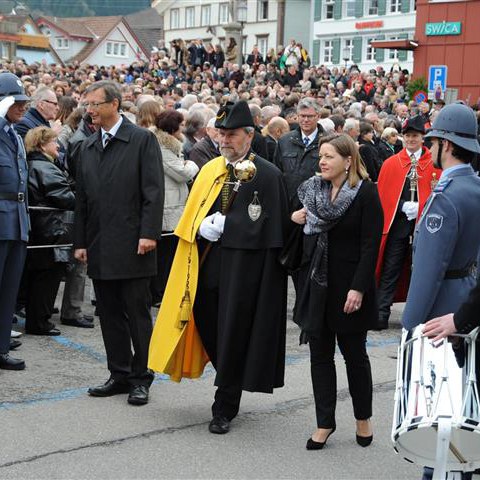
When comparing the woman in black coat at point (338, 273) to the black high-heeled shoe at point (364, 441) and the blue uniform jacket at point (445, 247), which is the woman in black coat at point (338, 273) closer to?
the black high-heeled shoe at point (364, 441)

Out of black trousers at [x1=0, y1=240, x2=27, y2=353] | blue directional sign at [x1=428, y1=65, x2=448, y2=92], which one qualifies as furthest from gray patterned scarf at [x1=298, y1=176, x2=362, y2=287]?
blue directional sign at [x1=428, y1=65, x2=448, y2=92]

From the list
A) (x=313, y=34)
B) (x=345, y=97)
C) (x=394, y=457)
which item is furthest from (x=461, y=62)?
(x=394, y=457)

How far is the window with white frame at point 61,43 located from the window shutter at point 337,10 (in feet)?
132

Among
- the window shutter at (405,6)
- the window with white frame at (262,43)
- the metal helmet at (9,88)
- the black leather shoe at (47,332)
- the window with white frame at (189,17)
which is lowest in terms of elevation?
the black leather shoe at (47,332)

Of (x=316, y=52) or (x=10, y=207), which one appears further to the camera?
(x=316, y=52)

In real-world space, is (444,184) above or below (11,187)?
above

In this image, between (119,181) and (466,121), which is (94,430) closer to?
(119,181)

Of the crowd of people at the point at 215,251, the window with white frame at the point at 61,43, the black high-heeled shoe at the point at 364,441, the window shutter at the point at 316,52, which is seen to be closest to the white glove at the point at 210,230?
the crowd of people at the point at 215,251

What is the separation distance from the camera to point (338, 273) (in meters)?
5.59

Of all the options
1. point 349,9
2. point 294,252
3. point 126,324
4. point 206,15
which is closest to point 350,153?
point 294,252

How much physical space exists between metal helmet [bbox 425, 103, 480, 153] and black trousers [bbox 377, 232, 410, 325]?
15.5 feet

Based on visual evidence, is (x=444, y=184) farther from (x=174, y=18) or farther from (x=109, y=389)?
(x=174, y=18)

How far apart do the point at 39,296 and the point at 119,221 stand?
7.59 ft

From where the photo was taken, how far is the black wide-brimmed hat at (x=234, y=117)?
19.3 ft
